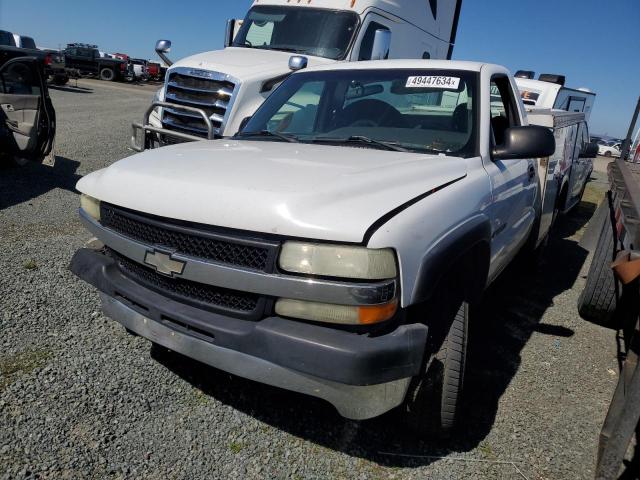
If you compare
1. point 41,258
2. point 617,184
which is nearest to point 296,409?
point 41,258

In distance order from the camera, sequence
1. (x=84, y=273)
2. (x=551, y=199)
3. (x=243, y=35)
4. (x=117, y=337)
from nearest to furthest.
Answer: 1. (x=84, y=273)
2. (x=117, y=337)
3. (x=551, y=199)
4. (x=243, y=35)

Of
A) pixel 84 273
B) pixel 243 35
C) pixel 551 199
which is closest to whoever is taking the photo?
pixel 84 273

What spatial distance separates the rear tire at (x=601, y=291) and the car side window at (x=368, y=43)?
14.7 feet

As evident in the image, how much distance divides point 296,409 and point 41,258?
2716 mm

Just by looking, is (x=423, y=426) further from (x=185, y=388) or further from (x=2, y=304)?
(x=2, y=304)

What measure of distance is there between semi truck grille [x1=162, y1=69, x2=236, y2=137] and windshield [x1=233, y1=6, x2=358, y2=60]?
1.44 meters

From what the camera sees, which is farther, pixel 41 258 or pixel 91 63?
pixel 91 63

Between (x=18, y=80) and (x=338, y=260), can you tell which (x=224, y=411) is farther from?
(x=18, y=80)

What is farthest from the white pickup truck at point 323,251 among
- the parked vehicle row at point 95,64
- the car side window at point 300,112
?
the parked vehicle row at point 95,64

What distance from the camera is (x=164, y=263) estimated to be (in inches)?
85.3

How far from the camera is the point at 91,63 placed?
86.5 ft

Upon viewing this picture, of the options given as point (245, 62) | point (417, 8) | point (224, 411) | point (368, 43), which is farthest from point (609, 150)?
point (224, 411)

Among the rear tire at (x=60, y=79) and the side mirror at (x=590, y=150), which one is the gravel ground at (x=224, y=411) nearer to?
the side mirror at (x=590, y=150)

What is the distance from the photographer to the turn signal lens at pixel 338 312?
6.18ft
